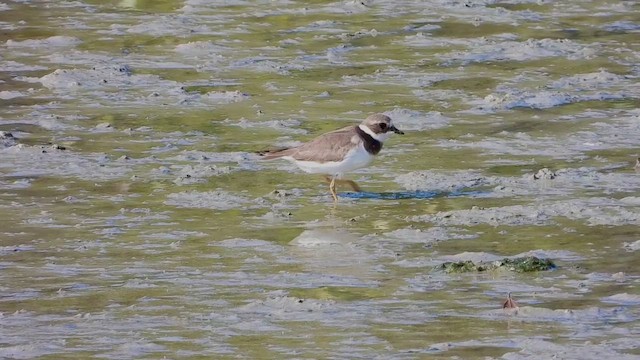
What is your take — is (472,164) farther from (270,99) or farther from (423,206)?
(270,99)

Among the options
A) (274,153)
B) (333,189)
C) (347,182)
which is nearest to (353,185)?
(347,182)

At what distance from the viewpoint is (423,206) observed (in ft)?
39.0

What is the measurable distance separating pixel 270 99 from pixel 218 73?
1.41m

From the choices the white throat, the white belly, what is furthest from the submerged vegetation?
the white throat

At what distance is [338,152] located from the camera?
Answer: 40.7 ft

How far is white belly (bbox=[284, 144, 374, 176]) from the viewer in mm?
12344

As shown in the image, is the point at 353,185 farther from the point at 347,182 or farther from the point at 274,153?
the point at 274,153

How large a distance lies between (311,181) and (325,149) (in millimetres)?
762

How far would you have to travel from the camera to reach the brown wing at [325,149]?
12.4m

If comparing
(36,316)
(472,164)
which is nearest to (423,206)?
(472,164)

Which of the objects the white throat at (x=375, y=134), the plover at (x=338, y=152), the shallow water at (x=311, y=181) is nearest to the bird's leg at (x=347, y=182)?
the plover at (x=338, y=152)

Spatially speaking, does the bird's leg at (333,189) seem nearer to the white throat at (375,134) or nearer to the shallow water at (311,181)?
the shallow water at (311,181)

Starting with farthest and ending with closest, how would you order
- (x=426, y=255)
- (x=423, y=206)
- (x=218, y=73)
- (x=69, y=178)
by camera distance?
(x=218, y=73), (x=69, y=178), (x=423, y=206), (x=426, y=255)

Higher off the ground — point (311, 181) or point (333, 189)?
A: point (333, 189)
